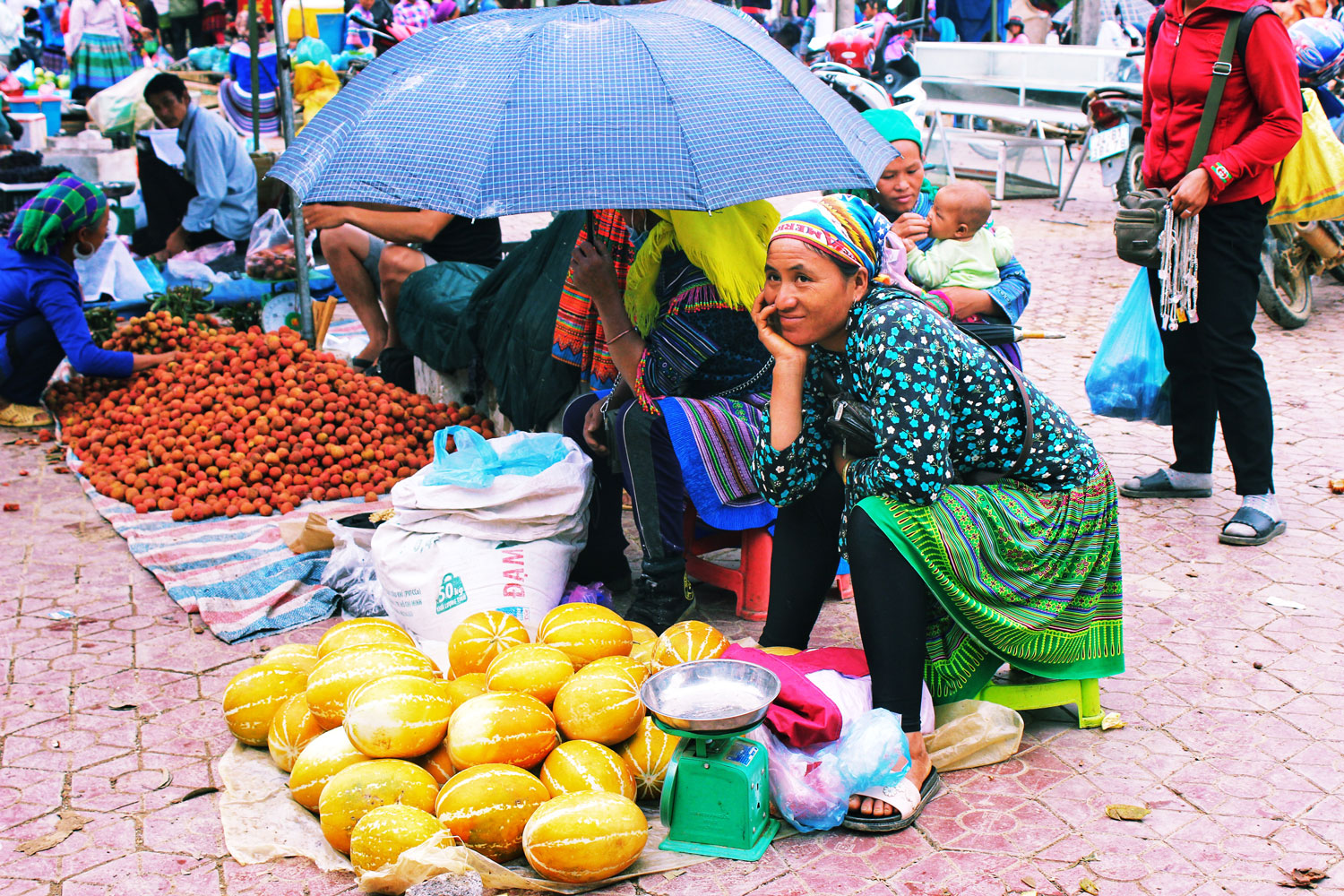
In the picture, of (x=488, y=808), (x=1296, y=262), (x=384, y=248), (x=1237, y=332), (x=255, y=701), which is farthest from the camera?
(x=1296, y=262)

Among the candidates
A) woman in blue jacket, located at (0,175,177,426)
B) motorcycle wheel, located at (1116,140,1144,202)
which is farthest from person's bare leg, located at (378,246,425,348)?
motorcycle wheel, located at (1116,140,1144,202)

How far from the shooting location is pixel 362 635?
334 cm

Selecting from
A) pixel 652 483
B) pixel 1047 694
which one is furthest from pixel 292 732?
pixel 1047 694

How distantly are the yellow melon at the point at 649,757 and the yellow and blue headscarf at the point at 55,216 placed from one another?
15.4ft

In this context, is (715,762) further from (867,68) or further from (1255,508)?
(867,68)

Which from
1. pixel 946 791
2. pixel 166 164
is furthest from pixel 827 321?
pixel 166 164

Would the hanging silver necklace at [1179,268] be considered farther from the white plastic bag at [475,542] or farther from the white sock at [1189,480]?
the white plastic bag at [475,542]

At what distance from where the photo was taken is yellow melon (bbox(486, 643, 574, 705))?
3.02 metres

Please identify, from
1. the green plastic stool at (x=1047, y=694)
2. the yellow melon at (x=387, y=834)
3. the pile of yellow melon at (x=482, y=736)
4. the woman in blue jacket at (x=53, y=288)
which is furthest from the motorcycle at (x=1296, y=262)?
the woman in blue jacket at (x=53, y=288)

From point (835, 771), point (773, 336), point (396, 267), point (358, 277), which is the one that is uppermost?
point (773, 336)

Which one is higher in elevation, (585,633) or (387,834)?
(585,633)

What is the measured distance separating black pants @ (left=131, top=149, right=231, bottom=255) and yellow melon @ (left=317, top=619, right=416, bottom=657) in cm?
654

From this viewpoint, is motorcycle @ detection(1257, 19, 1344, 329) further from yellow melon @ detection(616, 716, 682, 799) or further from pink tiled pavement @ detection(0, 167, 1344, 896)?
yellow melon @ detection(616, 716, 682, 799)

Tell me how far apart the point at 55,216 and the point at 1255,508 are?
579 cm
